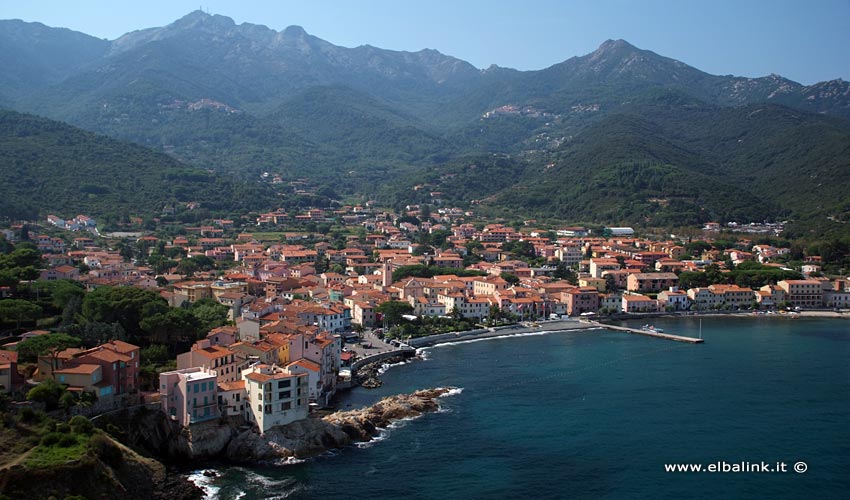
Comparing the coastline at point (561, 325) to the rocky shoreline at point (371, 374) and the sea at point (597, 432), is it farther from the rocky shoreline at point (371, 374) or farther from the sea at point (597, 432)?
the rocky shoreline at point (371, 374)

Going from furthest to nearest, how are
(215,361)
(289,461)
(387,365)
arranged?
(387,365), (215,361), (289,461)

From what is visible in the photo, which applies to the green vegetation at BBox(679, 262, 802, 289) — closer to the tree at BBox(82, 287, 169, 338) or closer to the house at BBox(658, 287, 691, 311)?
the house at BBox(658, 287, 691, 311)

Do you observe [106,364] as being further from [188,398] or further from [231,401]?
[231,401]

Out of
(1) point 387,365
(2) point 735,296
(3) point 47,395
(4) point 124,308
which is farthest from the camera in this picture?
(2) point 735,296

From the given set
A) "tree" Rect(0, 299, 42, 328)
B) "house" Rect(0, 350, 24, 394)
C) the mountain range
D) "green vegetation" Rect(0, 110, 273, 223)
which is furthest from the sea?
the mountain range

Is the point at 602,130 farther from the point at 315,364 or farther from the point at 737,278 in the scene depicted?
the point at 315,364

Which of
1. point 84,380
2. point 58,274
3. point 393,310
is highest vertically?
point 58,274

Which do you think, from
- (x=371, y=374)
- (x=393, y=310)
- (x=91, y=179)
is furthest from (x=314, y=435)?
(x=91, y=179)
